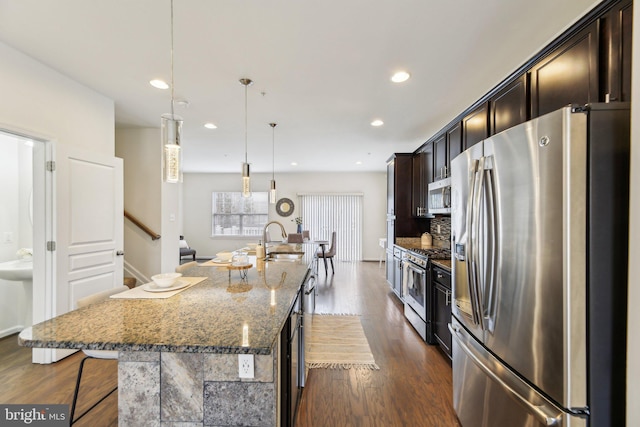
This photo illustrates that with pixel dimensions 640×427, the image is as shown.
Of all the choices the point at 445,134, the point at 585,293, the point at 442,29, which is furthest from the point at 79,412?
the point at 445,134

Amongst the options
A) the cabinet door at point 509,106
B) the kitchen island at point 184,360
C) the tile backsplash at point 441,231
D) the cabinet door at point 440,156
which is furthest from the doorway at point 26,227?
the tile backsplash at point 441,231

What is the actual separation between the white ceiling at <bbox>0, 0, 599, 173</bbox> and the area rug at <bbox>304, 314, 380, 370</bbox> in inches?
84.3

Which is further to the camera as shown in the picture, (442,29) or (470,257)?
(442,29)

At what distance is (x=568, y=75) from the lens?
1.53 meters

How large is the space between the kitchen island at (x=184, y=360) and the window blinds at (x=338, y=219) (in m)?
6.92

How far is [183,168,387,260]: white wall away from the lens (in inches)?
318

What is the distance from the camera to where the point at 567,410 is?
1058 mm

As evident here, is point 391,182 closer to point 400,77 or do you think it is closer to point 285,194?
point 400,77

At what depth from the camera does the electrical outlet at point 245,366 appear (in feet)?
3.36

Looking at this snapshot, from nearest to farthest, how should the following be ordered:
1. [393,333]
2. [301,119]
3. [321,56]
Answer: [321,56] < [393,333] < [301,119]

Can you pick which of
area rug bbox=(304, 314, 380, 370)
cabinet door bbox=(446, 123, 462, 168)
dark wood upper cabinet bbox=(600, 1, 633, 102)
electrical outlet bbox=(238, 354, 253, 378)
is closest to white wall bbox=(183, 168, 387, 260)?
area rug bbox=(304, 314, 380, 370)

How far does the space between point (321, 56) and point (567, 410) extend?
2.41m

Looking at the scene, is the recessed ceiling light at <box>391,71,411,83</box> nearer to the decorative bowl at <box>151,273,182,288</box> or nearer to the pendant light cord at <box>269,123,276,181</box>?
the pendant light cord at <box>269,123,276,181</box>

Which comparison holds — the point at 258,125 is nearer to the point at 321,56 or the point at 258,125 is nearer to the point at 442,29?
the point at 321,56
